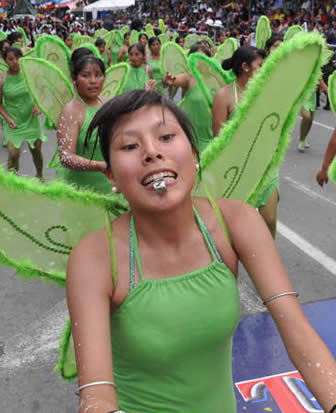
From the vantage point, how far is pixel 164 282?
135 centimetres

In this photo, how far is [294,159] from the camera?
25.8 feet

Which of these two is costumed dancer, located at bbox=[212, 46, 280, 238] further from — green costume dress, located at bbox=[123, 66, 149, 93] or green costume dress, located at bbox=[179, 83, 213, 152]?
green costume dress, located at bbox=[123, 66, 149, 93]

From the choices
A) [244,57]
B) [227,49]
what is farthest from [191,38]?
[244,57]

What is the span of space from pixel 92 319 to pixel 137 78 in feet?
23.4

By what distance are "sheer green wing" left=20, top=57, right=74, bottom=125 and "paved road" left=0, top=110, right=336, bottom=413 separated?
1.38 meters

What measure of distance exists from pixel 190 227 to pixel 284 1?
25105 millimetres

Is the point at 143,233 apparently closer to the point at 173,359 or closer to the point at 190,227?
the point at 190,227

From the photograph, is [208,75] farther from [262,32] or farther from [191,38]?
[191,38]

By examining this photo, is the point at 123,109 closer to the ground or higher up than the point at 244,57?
higher up

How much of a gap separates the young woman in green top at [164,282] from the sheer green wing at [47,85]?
254 centimetres

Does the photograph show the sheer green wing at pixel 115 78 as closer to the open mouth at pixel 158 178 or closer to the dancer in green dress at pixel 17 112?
the dancer in green dress at pixel 17 112

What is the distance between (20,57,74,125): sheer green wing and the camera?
3771mm

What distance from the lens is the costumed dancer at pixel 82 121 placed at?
3344 millimetres

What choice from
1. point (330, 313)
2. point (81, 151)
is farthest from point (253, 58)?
point (330, 313)
